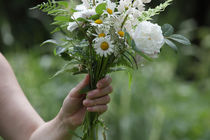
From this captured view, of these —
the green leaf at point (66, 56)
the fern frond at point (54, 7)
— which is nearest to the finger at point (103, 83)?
the green leaf at point (66, 56)

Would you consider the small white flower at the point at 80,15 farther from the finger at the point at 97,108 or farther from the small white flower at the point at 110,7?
the finger at the point at 97,108

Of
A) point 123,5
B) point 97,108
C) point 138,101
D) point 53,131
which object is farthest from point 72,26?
point 138,101

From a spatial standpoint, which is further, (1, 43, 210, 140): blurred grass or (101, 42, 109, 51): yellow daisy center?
(1, 43, 210, 140): blurred grass

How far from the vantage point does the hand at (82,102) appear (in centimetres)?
96

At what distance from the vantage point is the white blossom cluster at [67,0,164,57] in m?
0.85

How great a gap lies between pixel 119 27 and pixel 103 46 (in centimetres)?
7

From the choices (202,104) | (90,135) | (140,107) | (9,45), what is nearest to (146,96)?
(140,107)

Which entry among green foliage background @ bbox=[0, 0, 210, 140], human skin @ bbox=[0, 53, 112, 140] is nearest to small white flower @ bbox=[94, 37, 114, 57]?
human skin @ bbox=[0, 53, 112, 140]

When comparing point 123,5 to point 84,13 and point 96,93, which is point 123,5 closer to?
point 84,13

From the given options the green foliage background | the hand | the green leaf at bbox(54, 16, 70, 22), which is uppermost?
the green leaf at bbox(54, 16, 70, 22)

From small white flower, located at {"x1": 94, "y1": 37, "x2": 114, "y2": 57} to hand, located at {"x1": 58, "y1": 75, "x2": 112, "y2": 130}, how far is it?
12 centimetres

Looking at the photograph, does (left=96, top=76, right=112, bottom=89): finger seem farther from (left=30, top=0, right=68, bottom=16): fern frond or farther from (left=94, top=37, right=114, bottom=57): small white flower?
(left=30, top=0, right=68, bottom=16): fern frond

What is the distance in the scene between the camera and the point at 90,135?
98cm

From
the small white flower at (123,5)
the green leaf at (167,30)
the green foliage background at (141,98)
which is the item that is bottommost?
the green foliage background at (141,98)
